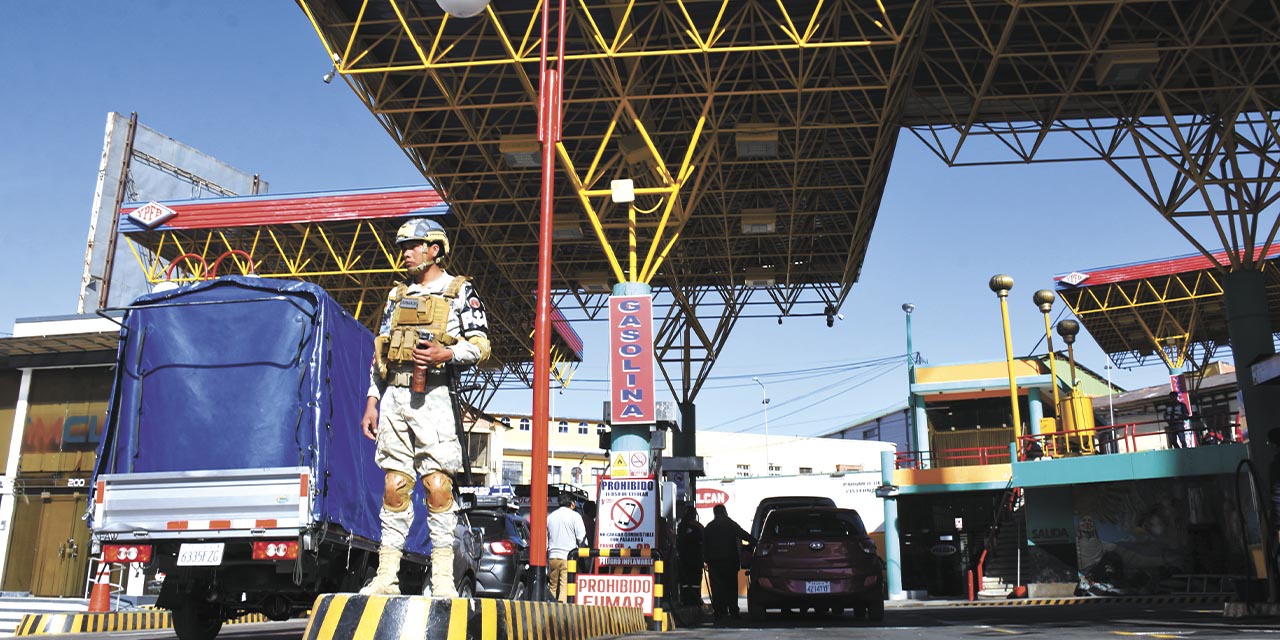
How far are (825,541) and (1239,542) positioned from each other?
15.0 meters

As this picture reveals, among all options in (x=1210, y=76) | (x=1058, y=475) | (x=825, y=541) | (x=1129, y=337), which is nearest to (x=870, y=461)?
(x=1129, y=337)

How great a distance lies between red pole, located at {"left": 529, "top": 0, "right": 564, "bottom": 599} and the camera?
7.27 m

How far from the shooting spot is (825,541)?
524 inches

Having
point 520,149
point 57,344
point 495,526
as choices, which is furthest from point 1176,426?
point 57,344

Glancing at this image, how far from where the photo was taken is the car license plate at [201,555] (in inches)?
293

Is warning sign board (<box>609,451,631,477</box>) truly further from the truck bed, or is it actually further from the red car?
the truck bed

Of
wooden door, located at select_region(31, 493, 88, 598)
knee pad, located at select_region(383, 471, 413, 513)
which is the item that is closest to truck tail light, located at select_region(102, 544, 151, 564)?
knee pad, located at select_region(383, 471, 413, 513)

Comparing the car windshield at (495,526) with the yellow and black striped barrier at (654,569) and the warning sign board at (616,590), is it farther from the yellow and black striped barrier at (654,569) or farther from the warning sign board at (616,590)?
the warning sign board at (616,590)

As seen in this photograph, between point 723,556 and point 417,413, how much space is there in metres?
10.0

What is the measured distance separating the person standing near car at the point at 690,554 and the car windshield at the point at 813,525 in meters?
2.18

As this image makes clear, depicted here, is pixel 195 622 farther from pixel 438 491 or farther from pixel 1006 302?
pixel 1006 302

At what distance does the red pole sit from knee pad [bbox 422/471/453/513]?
4.96ft

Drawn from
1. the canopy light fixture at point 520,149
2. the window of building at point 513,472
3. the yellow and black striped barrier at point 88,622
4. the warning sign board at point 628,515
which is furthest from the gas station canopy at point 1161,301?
the window of building at point 513,472

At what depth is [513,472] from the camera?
6969 centimetres
